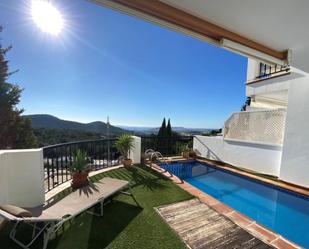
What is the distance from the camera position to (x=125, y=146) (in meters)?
6.32

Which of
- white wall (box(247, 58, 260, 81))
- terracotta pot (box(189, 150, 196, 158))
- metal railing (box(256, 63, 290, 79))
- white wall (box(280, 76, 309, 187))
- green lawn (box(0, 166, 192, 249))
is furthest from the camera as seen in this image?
terracotta pot (box(189, 150, 196, 158))

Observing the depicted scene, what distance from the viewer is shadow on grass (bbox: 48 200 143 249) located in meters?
2.48

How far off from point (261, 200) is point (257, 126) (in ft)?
10.7

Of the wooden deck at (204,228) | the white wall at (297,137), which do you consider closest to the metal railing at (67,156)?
the wooden deck at (204,228)

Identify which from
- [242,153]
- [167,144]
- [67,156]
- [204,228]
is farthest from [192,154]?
[204,228]

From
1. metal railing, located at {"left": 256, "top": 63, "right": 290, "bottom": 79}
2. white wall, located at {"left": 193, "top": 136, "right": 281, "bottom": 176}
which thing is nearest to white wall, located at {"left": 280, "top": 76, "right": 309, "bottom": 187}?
white wall, located at {"left": 193, "top": 136, "right": 281, "bottom": 176}

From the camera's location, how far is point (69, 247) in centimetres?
240

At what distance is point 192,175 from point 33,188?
216 inches

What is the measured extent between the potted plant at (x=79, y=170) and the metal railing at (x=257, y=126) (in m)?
6.37

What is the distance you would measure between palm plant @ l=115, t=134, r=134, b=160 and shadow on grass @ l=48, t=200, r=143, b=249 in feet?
9.58

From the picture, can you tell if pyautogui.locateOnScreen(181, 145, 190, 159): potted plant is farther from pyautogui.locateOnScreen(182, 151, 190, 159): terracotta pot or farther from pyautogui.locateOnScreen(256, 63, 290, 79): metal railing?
pyautogui.locateOnScreen(256, 63, 290, 79): metal railing

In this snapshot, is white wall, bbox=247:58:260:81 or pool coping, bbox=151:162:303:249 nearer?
pool coping, bbox=151:162:303:249

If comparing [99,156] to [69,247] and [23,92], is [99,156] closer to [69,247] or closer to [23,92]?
[69,247]

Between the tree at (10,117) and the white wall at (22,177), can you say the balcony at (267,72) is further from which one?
the tree at (10,117)
